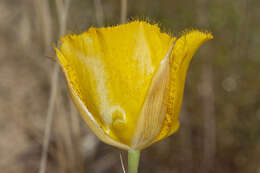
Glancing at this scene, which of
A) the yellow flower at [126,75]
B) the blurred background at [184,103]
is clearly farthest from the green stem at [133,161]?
the blurred background at [184,103]

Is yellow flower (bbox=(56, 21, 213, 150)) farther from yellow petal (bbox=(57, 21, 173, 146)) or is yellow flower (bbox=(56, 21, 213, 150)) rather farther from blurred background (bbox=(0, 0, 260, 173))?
blurred background (bbox=(0, 0, 260, 173))

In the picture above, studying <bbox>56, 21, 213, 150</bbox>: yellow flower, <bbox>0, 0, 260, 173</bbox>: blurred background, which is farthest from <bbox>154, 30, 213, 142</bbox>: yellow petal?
<bbox>0, 0, 260, 173</bbox>: blurred background

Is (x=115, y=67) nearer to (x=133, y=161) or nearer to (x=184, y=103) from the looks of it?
(x=133, y=161)

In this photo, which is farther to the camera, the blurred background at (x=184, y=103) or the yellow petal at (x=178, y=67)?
the blurred background at (x=184, y=103)

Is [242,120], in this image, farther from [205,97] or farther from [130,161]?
[130,161]

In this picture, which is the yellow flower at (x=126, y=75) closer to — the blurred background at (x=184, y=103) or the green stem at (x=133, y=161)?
the green stem at (x=133, y=161)

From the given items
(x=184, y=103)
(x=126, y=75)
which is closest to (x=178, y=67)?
(x=126, y=75)
